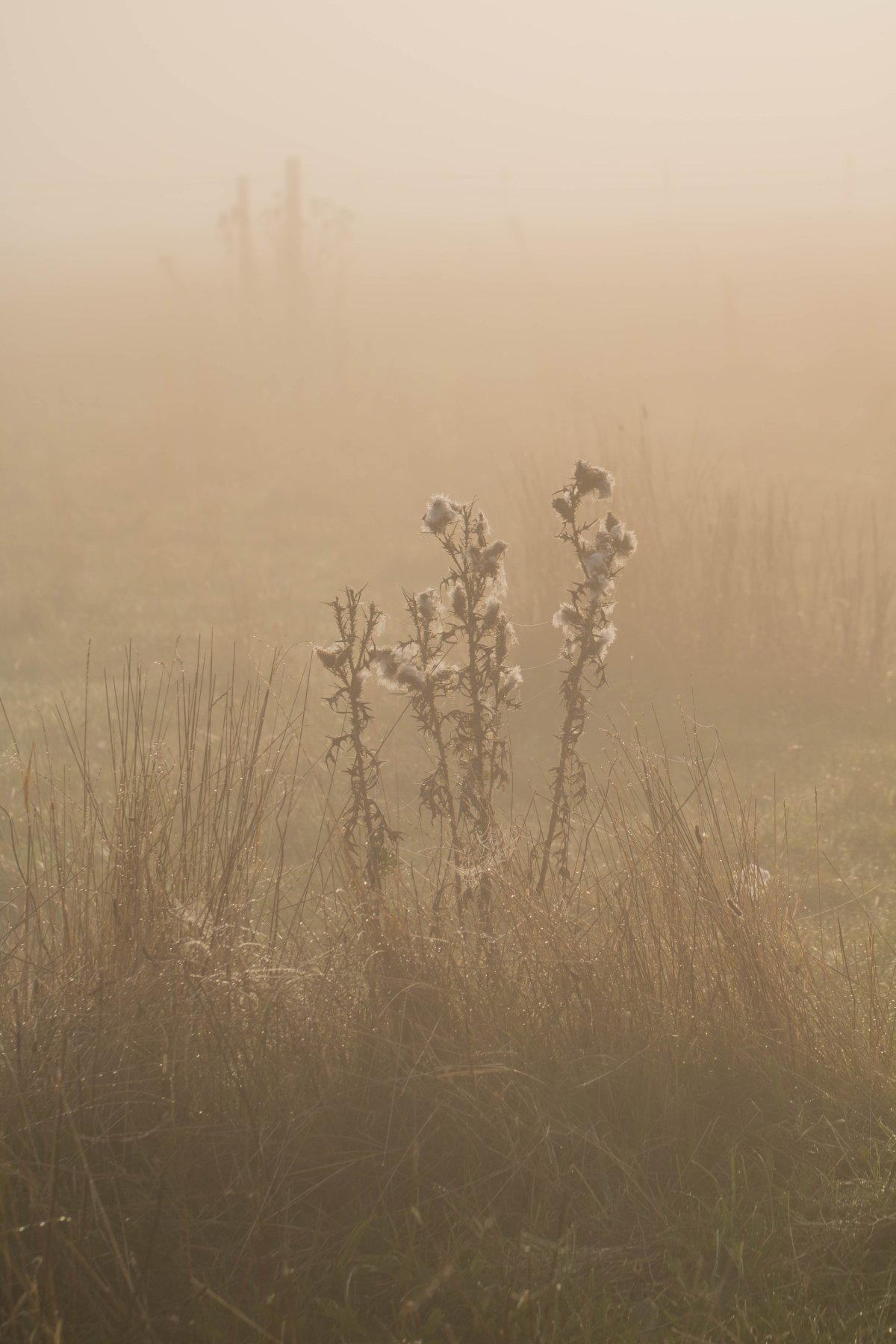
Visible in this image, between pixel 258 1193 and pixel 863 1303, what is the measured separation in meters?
1.08

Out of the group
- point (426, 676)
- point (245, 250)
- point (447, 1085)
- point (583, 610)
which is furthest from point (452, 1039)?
point (245, 250)

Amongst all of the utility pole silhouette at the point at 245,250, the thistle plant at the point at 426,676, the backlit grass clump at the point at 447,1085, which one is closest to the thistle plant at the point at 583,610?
the backlit grass clump at the point at 447,1085

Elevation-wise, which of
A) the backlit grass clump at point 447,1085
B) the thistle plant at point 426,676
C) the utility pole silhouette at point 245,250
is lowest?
the backlit grass clump at point 447,1085

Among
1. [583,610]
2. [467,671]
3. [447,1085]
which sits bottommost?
[447,1085]

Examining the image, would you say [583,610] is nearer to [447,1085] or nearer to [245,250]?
[447,1085]

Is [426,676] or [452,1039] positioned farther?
[426,676]

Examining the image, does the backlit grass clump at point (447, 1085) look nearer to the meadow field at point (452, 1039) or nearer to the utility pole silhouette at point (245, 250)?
the meadow field at point (452, 1039)

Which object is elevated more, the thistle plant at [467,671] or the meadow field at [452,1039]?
the thistle plant at [467,671]

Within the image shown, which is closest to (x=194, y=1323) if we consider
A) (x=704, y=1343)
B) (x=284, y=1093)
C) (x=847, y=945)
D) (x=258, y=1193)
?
(x=258, y=1193)

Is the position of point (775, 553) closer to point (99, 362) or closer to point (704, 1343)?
point (704, 1343)

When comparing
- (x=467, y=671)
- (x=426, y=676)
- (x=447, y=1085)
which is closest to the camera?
(x=447, y=1085)

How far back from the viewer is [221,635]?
30.2 ft

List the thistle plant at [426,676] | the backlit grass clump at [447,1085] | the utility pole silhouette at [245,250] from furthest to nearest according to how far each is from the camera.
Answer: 1. the utility pole silhouette at [245,250]
2. the thistle plant at [426,676]
3. the backlit grass clump at [447,1085]

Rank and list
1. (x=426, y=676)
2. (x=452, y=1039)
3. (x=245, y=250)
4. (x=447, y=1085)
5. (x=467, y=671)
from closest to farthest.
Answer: (x=447, y=1085)
(x=452, y=1039)
(x=426, y=676)
(x=467, y=671)
(x=245, y=250)
